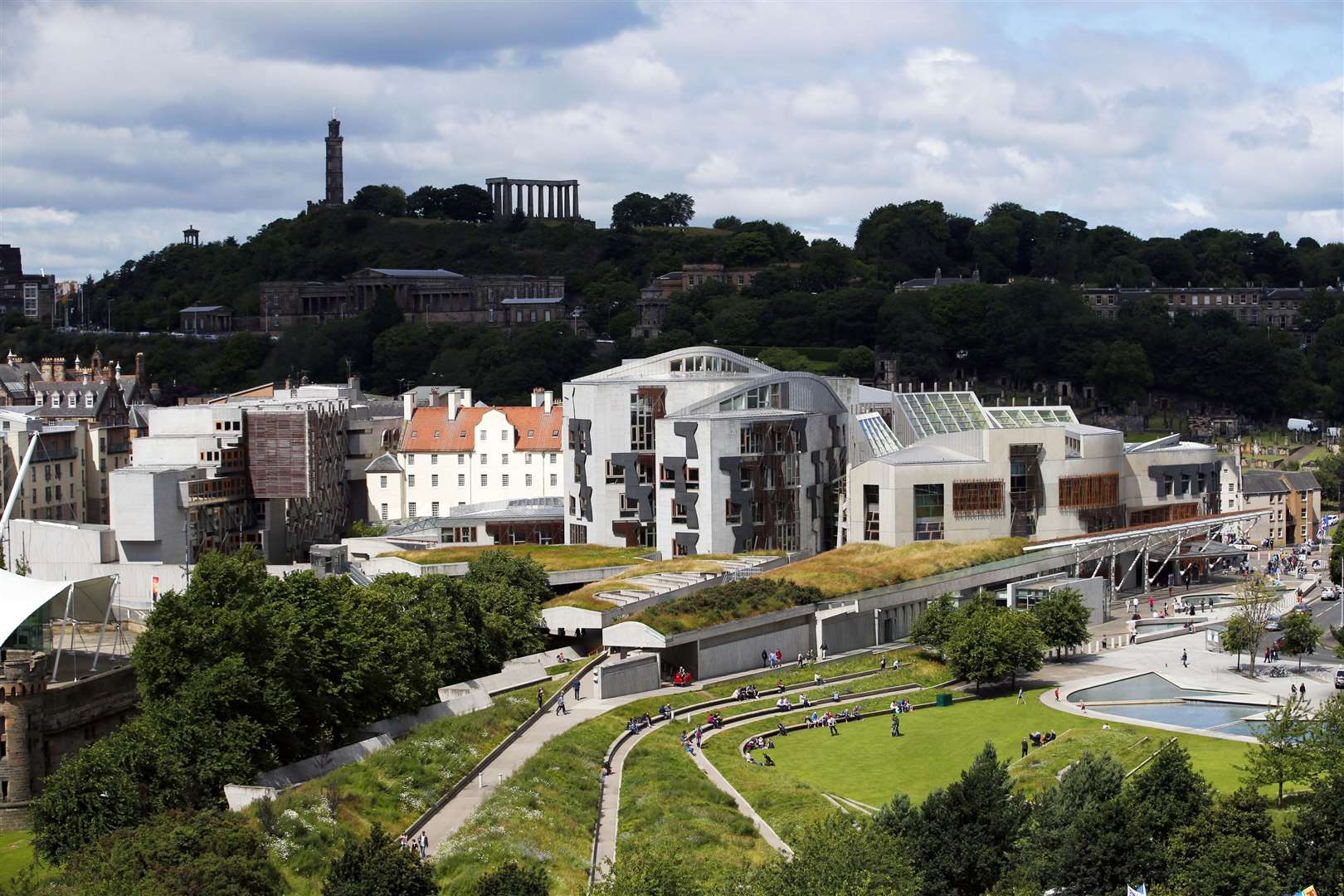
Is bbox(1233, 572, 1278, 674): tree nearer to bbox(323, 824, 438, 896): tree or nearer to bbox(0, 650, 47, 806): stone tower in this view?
bbox(323, 824, 438, 896): tree

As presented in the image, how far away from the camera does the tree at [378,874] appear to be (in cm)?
4494

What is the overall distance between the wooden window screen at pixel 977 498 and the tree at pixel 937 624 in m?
14.8

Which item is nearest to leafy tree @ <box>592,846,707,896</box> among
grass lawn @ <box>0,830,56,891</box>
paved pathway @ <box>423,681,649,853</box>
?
paved pathway @ <box>423,681,649,853</box>

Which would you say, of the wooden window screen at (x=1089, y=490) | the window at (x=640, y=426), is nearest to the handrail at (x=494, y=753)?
the window at (x=640, y=426)

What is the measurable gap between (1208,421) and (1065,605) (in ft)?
361

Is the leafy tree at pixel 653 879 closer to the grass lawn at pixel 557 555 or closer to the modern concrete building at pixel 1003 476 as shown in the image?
the grass lawn at pixel 557 555

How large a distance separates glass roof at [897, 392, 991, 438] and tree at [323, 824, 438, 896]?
64.9m

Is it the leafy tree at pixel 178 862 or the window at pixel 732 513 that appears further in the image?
the window at pixel 732 513

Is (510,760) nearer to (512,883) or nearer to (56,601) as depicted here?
(512,883)

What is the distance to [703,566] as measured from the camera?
292ft

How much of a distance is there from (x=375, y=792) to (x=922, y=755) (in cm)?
1984

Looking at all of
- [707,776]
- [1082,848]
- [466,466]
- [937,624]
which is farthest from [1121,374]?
[1082,848]

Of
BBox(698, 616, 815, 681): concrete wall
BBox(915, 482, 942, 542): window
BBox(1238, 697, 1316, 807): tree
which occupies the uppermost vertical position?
BBox(915, 482, 942, 542): window

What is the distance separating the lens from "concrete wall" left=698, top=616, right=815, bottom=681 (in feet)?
253
